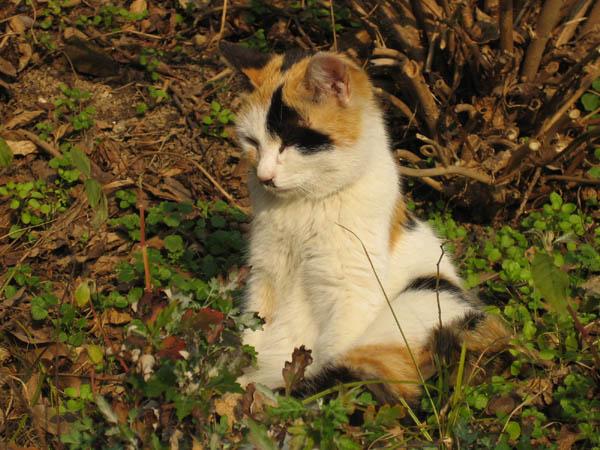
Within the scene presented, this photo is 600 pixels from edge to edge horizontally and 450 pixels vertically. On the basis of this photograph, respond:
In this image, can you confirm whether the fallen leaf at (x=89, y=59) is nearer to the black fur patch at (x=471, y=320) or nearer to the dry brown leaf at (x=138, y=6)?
the dry brown leaf at (x=138, y=6)

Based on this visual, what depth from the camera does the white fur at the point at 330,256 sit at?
3336 millimetres

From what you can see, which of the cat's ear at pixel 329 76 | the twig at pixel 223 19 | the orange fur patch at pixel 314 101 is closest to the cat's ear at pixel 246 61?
the orange fur patch at pixel 314 101

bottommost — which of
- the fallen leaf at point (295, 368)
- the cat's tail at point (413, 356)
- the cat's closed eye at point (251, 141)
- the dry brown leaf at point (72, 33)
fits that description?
the dry brown leaf at point (72, 33)

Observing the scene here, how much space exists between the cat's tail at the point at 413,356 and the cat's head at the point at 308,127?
2.39 ft

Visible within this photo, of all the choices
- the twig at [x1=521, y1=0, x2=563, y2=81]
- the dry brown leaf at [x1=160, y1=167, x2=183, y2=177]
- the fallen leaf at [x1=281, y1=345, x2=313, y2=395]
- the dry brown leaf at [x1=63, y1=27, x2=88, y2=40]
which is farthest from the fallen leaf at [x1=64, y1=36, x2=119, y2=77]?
the fallen leaf at [x1=281, y1=345, x2=313, y2=395]

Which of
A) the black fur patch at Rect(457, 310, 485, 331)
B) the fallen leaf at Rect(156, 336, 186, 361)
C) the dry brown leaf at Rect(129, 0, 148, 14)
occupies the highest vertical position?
the fallen leaf at Rect(156, 336, 186, 361)

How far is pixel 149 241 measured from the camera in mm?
4660

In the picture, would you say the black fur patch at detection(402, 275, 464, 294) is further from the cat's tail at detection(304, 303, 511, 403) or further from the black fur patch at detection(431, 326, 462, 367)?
the black fur patch at detection(431, 326, 462, 367)

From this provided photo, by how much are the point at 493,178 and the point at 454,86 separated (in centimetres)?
63

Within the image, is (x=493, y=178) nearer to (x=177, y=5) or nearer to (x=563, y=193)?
(x=563, y=193)

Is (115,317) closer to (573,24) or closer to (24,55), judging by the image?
(24,55)

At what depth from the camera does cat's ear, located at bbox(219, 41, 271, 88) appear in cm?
348

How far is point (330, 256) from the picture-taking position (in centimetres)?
348

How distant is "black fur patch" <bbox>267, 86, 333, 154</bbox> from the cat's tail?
0.86 m
